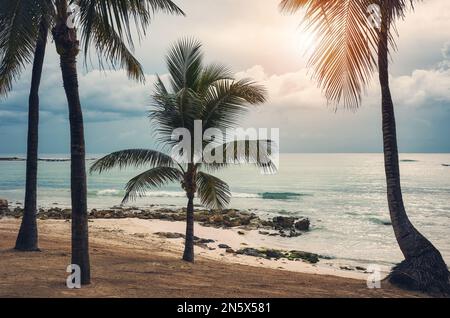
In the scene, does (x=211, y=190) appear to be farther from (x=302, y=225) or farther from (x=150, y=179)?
(x=302, y=225)

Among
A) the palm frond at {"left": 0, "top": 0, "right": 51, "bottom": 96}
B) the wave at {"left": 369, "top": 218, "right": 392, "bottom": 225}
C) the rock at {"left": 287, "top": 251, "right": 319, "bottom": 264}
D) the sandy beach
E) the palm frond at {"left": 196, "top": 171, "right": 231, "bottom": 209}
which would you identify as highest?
the palm frond at {"left": 0, "top": 0, "right": 51, "bottom": 96}

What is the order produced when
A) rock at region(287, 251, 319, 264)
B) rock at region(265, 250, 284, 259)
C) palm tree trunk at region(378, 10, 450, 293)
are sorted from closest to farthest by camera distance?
palm tree trunk at region(378, 10, 450, 293), rock at region(287, 251, 319, 264), rock at region(265, 250, 284, 259)

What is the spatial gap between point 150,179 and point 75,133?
436cm

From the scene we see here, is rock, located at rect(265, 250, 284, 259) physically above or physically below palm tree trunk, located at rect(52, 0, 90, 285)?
below

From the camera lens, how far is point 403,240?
9219mm

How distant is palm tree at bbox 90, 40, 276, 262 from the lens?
11305mm

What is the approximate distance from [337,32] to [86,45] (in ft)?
13.9

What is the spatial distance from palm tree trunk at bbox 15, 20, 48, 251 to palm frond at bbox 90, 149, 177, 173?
1.60m

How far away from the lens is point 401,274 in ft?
29.7

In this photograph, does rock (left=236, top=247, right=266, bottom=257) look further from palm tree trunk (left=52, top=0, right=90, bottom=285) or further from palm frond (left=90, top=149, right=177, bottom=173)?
palm tree trunk (left=52, top=0, right=90, bottom=285)

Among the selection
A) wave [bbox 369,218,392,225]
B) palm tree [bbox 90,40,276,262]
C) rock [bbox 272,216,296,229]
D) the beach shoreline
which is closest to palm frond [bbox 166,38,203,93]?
palm tree [bbox 90,40,276,262]

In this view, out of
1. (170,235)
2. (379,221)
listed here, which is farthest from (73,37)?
(379,221)

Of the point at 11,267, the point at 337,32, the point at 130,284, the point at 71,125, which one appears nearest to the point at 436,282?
the point at 337,32
